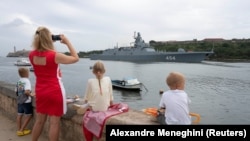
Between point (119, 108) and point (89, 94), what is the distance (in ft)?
1.48

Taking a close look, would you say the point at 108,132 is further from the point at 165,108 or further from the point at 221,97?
the point at 221,97

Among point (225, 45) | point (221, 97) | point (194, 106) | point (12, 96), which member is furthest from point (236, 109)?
point (225, 45)

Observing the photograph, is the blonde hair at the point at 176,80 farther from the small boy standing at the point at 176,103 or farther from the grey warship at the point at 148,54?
the grey warship at the point at 148,54

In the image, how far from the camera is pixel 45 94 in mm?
3240

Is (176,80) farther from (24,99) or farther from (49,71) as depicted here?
(24,99)

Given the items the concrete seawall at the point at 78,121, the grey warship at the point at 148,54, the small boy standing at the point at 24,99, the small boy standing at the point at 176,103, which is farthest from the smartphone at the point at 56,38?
the grey warship at the point at 148,54

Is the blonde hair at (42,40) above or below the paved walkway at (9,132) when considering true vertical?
above

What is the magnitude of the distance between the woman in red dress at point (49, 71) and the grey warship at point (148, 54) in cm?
8186

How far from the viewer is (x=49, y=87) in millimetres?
3229

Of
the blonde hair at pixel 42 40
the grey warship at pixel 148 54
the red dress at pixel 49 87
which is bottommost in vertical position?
the grey warship at pixel 148 54

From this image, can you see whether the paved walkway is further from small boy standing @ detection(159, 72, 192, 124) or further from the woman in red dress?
small boy standing @ detection(159, 72, 192, 124)

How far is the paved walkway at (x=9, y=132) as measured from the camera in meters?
4.31

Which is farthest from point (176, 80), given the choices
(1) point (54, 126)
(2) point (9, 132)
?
(2) point (9, 132)

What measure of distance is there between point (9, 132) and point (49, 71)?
2.05 meters
